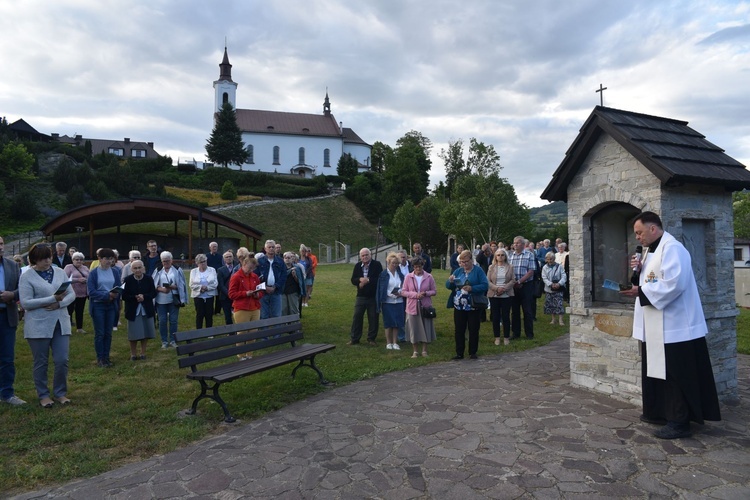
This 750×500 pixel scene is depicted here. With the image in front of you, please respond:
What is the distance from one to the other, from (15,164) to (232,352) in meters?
51.0

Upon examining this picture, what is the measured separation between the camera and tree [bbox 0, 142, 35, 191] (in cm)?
4581

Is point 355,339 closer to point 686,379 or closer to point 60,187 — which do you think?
point 686,379

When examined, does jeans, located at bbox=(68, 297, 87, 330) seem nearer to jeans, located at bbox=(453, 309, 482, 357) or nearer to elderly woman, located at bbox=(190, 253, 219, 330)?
elderly woman, located at bbox=(190, 253, 219, 330)

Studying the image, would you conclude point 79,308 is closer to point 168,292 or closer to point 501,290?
point 168,292

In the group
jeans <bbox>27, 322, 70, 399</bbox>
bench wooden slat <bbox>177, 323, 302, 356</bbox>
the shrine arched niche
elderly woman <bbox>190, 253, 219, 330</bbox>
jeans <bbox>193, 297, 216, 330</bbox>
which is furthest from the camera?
jeans <bbox>193, 297, 216, 330</bbox>

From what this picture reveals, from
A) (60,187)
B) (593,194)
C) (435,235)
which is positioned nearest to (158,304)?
(593,194)

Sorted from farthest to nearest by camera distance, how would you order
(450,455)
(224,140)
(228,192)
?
(224,140) → (228,192) → (450,455)

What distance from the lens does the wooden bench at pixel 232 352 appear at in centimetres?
573

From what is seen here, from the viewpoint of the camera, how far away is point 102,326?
8242mm

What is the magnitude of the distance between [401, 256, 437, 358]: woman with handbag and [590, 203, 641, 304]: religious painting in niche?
263cm

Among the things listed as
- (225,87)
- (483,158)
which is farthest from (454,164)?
(225,87)

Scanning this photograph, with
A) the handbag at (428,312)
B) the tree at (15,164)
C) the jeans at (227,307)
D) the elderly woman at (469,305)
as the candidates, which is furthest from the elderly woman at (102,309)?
the tree at (15,164)

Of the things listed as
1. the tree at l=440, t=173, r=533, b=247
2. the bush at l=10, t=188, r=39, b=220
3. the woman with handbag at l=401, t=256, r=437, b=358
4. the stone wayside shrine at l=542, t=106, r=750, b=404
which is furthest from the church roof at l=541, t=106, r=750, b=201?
the bush at l=10, t=188, r=39, b=220

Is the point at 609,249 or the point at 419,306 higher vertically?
the point at 609,249
